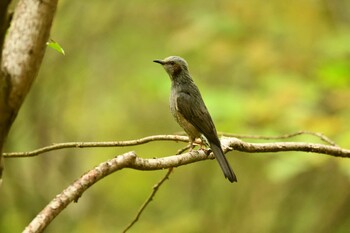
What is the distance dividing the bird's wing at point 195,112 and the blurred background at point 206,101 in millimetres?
1864

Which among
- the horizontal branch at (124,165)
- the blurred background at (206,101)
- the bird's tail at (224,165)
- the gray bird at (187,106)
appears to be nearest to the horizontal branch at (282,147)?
the horizontal branch at (124,165)

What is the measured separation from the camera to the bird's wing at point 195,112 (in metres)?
4.52

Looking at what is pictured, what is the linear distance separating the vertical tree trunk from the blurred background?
16.5 feet

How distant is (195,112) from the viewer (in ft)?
15.7

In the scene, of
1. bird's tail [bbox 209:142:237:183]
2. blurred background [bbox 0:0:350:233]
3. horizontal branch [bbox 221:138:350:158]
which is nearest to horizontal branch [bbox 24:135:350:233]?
horizontal branch [bbox 221:138:350:158]

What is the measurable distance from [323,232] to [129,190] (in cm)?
427

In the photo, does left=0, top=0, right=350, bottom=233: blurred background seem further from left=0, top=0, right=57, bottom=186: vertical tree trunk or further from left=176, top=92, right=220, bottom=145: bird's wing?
left=0, top=0, right=57, bottom=186: vertical tree trunk

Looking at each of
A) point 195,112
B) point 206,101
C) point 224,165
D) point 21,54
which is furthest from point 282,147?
point 206,101

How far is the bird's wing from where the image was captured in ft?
14.8

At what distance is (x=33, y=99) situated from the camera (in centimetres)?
950

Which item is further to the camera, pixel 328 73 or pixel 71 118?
pixel 71 118

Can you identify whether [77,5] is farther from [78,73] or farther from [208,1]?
[208,1]

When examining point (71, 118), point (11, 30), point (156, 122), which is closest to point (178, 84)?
point (11, 30)

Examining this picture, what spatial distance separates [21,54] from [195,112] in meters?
3.11
